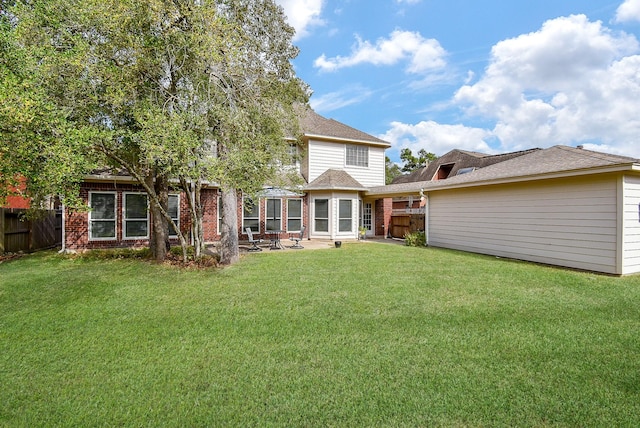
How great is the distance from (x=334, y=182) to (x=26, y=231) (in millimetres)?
12837

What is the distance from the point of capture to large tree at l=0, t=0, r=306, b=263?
6305 millimetres

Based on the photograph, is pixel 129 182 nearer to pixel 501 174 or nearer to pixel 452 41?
pixel 501 174

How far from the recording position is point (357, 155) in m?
18.4

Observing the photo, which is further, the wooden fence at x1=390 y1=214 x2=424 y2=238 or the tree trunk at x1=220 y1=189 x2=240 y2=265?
the wooden fence at x1=390 y1=214 x2=424 y2=238

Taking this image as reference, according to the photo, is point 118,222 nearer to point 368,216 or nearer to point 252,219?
point 252,219

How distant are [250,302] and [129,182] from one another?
9.49 metres

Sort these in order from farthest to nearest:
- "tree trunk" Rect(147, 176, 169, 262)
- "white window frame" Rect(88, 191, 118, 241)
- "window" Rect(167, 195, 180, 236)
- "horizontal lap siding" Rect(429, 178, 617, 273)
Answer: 1. "window" Rect(167, 195, 180, 236)
2. "white window frame" Rect(88, 191, 118, 241)
3. "tree trunk" Rect(147, 176, 169, 262)
4. "horizontal lap siding" Rect(429, 178, 617, 273)

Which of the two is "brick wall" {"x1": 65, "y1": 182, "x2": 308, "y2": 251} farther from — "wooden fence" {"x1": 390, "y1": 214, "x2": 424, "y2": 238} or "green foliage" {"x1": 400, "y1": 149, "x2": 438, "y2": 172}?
"green foliage" {"x1": 400, "y1": 149, "x2": 438, "y2": 172}

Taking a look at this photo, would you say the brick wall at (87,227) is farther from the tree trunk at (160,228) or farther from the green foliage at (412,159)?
the green foliage at (412,159)

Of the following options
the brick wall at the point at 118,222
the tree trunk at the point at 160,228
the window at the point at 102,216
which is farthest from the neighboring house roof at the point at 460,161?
the window at the point at 102,216

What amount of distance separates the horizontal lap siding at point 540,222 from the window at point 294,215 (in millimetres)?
7073

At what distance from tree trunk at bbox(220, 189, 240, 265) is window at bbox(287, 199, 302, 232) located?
610 centimetres

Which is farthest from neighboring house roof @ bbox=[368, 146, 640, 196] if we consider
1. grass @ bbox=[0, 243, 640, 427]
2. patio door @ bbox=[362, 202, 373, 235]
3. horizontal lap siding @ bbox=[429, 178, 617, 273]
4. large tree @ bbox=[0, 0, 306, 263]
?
large tree @ bbox=[0, 0, 306, 263]

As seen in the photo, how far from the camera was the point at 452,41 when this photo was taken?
14094 millimetres
